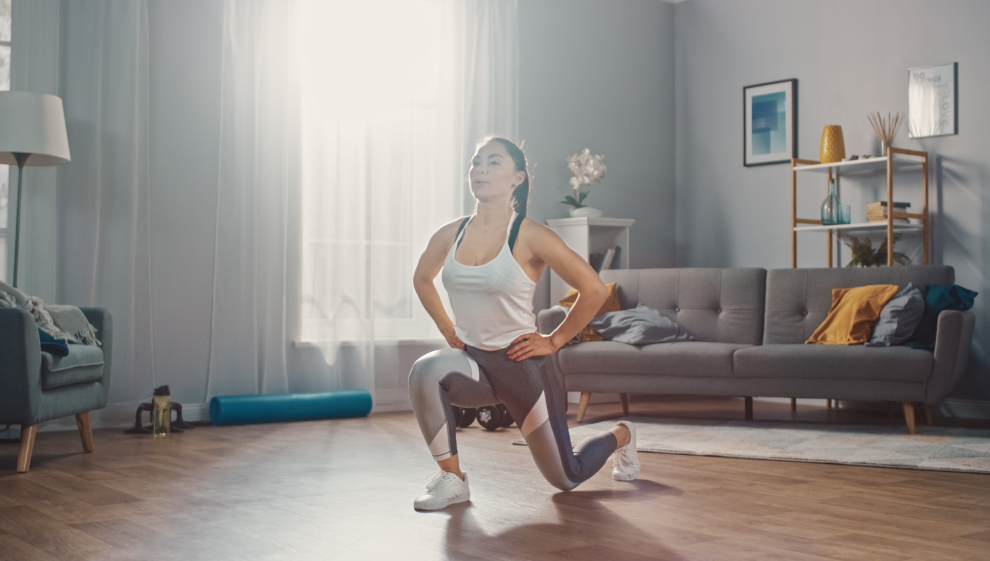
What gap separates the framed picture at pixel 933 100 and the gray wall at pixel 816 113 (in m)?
0.05

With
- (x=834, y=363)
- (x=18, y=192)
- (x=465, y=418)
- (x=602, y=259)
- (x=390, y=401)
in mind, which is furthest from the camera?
(x=602, y=259)

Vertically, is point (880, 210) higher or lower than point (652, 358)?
higher

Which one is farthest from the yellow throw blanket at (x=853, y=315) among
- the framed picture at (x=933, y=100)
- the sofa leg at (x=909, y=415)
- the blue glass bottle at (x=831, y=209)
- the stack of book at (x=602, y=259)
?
the stack of book at (x=602, y=259)

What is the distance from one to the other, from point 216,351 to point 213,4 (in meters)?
1.84

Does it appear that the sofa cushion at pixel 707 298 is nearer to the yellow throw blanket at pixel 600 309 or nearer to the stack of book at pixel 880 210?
the yellow throw blanket at pixel 600 309

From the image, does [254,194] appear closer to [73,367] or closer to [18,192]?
[18,192]

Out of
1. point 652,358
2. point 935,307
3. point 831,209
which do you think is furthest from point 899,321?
point 831,209

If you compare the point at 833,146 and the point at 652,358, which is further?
the point at 833,146

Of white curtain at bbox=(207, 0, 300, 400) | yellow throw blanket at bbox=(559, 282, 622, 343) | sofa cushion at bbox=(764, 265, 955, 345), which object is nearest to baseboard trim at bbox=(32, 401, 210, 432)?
white curtain at bbox=(207, 0, 300, 400)

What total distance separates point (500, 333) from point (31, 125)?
2.56 metres

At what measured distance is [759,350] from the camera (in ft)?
14.6

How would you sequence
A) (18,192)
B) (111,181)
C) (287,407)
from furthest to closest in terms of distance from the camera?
(287,407) < (111,181) < (18,192)

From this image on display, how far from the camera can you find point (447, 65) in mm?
5645

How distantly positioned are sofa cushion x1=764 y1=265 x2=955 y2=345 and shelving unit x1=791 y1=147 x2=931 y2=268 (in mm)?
469
